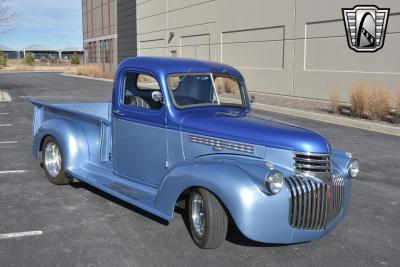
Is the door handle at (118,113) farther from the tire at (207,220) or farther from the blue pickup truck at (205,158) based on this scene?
the tire at (207,220)

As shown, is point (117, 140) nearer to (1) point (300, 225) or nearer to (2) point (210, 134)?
(2) point (210, 134)

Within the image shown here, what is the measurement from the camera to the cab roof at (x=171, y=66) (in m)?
5.17

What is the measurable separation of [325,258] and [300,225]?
461 mm

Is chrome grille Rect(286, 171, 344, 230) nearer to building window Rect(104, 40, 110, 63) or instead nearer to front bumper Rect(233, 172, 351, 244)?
front bumper Rect(233, 172, 351, 244)

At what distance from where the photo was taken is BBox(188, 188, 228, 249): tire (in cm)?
411

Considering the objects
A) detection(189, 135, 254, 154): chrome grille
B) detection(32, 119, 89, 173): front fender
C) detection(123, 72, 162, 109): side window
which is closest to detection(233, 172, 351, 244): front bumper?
detection(189, 135, 254, 154): chrome grille

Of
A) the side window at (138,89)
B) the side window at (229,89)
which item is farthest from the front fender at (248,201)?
the side window at (138,89)

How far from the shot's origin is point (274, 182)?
3.89 m

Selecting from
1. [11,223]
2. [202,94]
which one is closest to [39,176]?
[11,223]

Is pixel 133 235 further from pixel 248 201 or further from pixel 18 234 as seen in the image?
pixel 248 201

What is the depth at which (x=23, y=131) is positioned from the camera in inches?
434

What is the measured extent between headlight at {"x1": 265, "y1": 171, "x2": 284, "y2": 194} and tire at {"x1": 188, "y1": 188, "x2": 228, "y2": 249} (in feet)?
1.70

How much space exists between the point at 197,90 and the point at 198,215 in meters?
1.52

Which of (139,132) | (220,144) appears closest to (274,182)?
(220,144)
